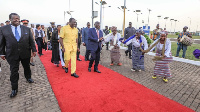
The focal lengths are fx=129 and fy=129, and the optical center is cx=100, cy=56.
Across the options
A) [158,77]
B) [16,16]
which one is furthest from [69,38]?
[158,77]

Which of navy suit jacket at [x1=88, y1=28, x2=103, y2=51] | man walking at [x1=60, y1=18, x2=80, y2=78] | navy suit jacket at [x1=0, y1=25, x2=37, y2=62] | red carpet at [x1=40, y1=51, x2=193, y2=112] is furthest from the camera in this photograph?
navy suit jacket at [x1=88, y1=28, x2=103, y2=51]

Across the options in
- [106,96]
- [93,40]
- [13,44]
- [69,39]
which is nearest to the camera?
[13,44]

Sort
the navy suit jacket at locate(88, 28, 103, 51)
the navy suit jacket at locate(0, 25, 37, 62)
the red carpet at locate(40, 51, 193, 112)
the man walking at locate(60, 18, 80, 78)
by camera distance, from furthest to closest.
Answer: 1. the navy suit jacket at locate(88, 28, 103, 51)
2. the man walking at locate(60, 18, 80, 78)
3. the navy suit jacket at locate(0, 25, 37, 62)
4. the red carpet at locate(40, 51, 193, 112)

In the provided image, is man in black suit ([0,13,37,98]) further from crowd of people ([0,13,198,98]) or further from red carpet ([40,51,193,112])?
red carpet ([40,51,193,112])

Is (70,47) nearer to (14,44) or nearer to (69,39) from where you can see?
(69,39)

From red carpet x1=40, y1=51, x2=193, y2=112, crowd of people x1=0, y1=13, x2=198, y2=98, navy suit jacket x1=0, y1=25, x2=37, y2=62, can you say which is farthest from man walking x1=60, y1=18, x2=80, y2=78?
navy suit jacket x1=0, y1=25, x2=37, y2=62

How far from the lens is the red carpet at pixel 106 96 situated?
2914mm

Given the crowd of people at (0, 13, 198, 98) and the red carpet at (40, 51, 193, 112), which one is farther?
the crowd of people at (0, 13, 198, 98)

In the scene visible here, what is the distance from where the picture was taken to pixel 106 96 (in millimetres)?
3416

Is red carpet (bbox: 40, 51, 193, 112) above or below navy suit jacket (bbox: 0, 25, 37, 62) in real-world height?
below

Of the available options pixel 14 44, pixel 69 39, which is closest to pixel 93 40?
pixel 69 39

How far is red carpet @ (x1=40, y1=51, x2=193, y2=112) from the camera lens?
291 centimetres

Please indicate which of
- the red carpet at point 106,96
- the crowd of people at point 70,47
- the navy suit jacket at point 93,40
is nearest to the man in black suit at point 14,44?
the crowd of people at point 70,47

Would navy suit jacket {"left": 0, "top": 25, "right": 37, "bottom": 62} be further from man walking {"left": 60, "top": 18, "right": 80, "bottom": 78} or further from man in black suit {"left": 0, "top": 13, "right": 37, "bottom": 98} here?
man walking {"left": 60, "top": 18, "right": 80, "bottom": 78}
